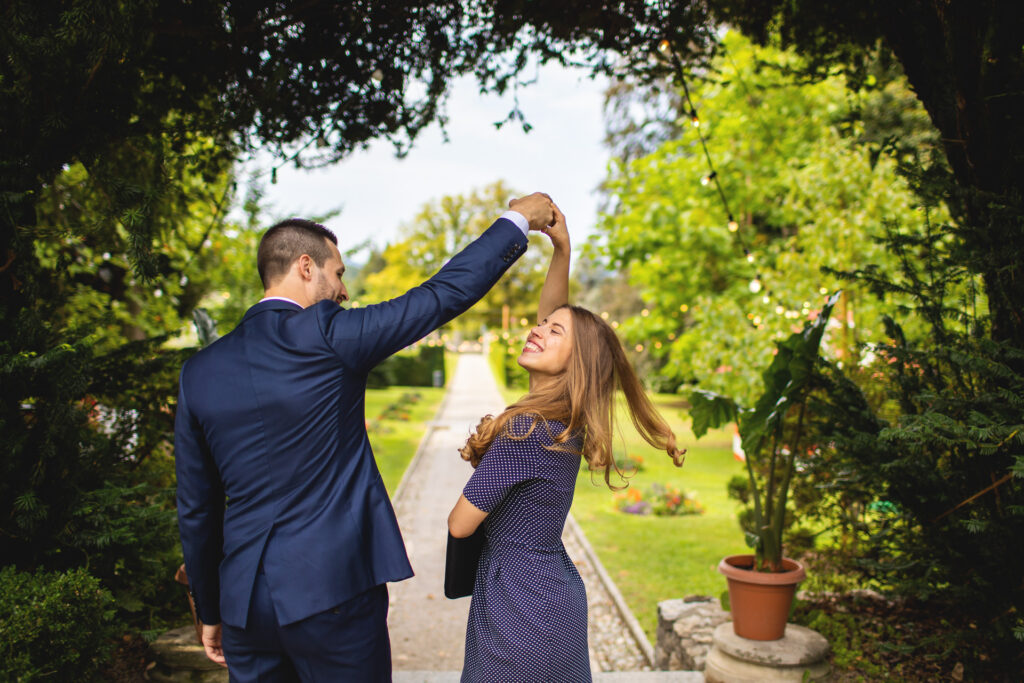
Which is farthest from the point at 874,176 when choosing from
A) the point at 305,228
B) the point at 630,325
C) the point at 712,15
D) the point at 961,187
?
the point at 305,228

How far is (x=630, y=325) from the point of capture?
1842cm

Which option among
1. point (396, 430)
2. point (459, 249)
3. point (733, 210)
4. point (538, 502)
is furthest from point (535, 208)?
point (459, 249)

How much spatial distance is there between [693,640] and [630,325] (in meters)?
13.7

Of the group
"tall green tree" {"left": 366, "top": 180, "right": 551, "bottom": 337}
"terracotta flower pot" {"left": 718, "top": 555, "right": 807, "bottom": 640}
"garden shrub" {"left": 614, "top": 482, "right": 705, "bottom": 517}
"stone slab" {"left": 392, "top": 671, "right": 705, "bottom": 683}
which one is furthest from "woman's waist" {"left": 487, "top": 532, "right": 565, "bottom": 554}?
"tall green tree" {"left": 366, "top": 180, "right": 551, "bottom": 337}

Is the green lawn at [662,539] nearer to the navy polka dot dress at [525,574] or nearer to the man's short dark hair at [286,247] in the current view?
the navy polka dot dress at [525,574]

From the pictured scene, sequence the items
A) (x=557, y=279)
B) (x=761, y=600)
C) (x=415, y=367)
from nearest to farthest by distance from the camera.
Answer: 1. (x=557, y=279)
2. (x=761, y=600)
3. (x=415, y=367)

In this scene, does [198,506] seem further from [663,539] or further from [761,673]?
[663,539]

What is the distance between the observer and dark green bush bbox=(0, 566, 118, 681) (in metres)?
2.71

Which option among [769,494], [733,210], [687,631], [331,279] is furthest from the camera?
[733,210]

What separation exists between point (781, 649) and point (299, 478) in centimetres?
354

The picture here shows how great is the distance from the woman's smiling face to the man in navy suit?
471mm

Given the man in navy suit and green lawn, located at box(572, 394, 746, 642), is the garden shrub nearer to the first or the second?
green lawn, located at box(572, 394, 746, 642)

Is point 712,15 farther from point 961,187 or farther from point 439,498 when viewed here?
point 439,498

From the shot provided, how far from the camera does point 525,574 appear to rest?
8.02 feet
